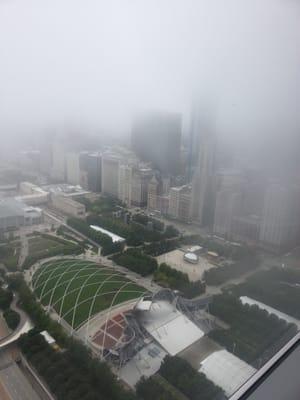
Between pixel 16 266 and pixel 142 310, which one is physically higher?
pixel 142 310

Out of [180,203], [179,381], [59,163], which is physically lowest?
[180,203]

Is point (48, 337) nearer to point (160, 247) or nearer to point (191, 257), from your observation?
point (191, 257)

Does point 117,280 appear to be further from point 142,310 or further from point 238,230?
point 238,230

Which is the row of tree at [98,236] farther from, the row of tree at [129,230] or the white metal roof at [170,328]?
the white metal roof at [170,328]

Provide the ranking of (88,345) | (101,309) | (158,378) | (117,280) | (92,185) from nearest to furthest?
(158,378) < (88,345) < (101,309) < (117,280) < (92,185)

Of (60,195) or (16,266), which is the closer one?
(16,266)

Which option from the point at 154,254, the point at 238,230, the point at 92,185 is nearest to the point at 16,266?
the point at 154,254

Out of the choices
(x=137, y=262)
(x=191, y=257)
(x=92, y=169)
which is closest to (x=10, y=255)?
(x=137, y=262)
